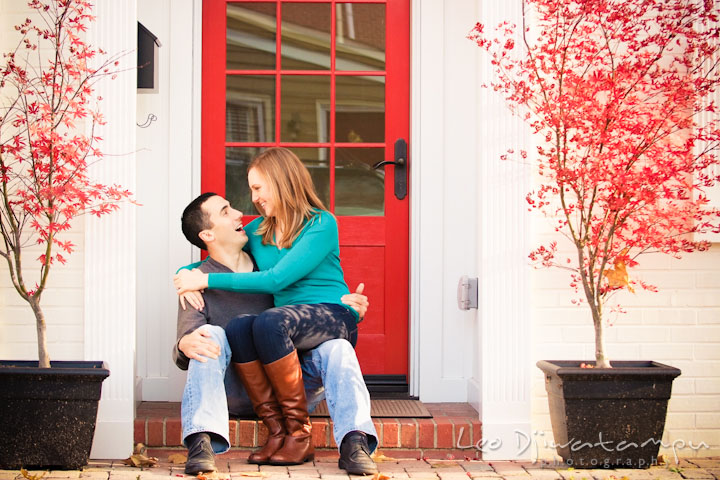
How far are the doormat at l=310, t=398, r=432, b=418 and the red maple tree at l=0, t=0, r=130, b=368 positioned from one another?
1.17 m

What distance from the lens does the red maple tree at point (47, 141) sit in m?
3.25

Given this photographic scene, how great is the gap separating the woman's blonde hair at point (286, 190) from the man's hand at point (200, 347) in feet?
1.71

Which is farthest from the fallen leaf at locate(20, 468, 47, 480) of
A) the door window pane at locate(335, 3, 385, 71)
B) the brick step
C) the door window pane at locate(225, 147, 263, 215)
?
the door window pane at locate(335, 3, 385, 71)

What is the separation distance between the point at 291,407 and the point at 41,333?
1023 millimetres

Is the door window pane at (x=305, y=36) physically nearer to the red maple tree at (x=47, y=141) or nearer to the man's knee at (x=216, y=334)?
the red maple tree at (x=47, y=141)

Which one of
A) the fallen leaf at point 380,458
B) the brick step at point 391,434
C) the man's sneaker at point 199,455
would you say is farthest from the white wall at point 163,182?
the fallen leaf at point 380,458

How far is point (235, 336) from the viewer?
326 centimetres

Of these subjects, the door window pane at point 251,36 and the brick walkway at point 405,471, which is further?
the door window pane at point 251,36

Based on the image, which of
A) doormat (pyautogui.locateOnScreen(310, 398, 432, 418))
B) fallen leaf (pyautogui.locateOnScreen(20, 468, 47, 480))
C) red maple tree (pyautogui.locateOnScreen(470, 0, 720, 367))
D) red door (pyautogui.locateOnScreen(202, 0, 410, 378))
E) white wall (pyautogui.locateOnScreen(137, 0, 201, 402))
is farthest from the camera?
red door (pyautogui.locateOnScreen(202, 0, 410, 378))

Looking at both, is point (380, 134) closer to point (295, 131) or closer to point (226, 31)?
point (295, 131)

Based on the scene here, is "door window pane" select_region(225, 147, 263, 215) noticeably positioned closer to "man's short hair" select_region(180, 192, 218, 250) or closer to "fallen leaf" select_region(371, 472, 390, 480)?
"man's short hair" select_region(180, 192, 218, 250)

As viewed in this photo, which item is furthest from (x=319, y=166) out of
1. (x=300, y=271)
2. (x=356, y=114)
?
(x=300, y=271)

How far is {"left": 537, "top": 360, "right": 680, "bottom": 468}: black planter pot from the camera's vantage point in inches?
127

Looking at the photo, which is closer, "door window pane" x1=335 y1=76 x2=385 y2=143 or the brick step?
the brick step
